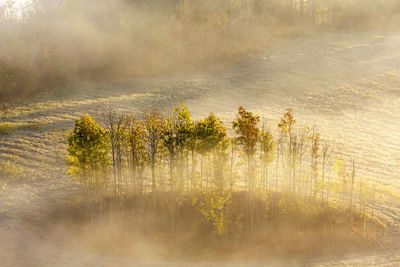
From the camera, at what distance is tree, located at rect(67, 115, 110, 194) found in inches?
1275

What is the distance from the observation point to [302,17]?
11612cm

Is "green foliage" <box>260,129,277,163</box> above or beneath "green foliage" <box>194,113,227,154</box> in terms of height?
beneath

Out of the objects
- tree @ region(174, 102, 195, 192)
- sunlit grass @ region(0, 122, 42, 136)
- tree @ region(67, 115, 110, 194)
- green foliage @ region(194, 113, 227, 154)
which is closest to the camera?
green foliage @ region(194, 113, 227, 154)

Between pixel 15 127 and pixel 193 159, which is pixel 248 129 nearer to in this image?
pixel 193 159

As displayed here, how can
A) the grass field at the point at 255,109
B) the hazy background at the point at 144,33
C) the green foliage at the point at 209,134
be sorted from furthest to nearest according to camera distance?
the hazy background at the point at 144,33, the green foliage at the point at 209,134, the grass field at the point at 255,109

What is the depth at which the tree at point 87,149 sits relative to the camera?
32375 mm

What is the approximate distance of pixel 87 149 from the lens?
32.6 meters

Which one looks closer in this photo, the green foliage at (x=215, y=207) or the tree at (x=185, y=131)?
the green foliage at (x=215, y=207)

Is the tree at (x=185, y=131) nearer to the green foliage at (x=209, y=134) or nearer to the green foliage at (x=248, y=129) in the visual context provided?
the green foliage at (x=209, y=134)

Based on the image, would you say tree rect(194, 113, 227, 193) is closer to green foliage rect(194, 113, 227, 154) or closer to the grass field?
green foliage rect(194, 113, 227, 154)

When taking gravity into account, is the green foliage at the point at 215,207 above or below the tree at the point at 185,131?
below

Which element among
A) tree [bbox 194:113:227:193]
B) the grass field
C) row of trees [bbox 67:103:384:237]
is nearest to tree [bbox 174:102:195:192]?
row of trees [bbox 67:103:384:237]

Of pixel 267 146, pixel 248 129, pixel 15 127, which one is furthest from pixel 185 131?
pixel 15 127

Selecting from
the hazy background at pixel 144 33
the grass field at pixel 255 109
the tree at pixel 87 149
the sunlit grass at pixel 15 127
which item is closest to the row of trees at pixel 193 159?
the tree at pixel 87 149
